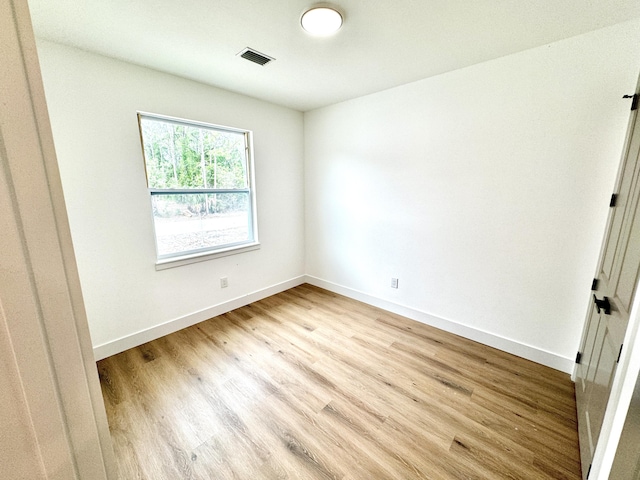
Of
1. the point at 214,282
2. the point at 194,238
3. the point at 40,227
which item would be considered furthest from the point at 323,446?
the point at 194,238

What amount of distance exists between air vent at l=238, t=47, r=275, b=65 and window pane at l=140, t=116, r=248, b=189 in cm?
92

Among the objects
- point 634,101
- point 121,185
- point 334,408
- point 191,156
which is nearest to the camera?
point 634,101

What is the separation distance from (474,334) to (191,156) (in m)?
3.27

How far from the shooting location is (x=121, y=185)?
2.16m

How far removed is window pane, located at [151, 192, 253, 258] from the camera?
2.49 meters

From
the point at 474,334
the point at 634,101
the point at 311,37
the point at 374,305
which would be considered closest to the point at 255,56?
the point at 311,37

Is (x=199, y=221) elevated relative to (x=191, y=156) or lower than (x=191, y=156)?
lower

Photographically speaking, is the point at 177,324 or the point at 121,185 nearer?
the point at 121,185

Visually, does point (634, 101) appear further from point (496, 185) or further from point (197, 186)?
point (197, 186)

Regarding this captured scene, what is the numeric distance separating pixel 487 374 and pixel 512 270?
0.87 metres

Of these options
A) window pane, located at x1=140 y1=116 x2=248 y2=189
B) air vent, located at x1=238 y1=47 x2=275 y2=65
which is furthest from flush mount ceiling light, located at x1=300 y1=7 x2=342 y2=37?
window pane, located at x1=140 y1=116 x2=248 y2=189

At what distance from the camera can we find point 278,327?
8.84ft

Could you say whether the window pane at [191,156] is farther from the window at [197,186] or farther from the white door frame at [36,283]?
the white door frame at [36,283]

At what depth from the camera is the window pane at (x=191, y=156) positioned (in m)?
2.34
